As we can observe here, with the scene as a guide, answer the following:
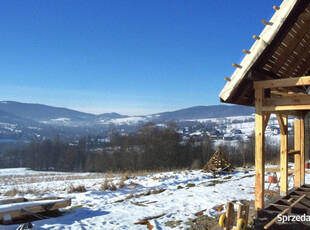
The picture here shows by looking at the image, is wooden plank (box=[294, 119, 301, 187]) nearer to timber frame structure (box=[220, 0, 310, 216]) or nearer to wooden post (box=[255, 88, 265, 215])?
timber frame structure (box=[220, 0, 310, 216])

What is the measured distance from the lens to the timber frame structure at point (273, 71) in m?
5.15

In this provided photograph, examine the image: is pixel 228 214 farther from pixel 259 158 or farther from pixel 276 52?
pixel 276 52

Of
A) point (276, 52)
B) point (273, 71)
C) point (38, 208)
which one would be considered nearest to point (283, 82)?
point (276, 52)

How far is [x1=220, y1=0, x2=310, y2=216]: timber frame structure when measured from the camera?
5152mm

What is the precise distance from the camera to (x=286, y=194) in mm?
7043

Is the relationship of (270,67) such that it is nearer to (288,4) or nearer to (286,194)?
(288,4)

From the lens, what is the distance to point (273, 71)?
646 centimetres

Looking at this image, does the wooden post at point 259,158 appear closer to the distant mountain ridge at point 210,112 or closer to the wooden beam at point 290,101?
the wooden beam at point 290,101

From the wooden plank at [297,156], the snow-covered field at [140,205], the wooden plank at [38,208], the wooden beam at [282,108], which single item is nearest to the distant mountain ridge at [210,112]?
the snow-covered field at [140,205]

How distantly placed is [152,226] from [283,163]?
3569 millimetres

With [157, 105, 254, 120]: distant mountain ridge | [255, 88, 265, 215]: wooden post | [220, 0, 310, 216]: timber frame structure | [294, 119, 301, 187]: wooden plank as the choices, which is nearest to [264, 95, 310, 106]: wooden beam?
[220, 0, 310, 216]: timber frame structure

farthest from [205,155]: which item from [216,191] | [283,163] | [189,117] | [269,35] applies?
[189,117]

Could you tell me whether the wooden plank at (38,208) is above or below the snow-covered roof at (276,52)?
below

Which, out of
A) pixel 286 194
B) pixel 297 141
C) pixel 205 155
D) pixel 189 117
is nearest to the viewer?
pixel 286 194
